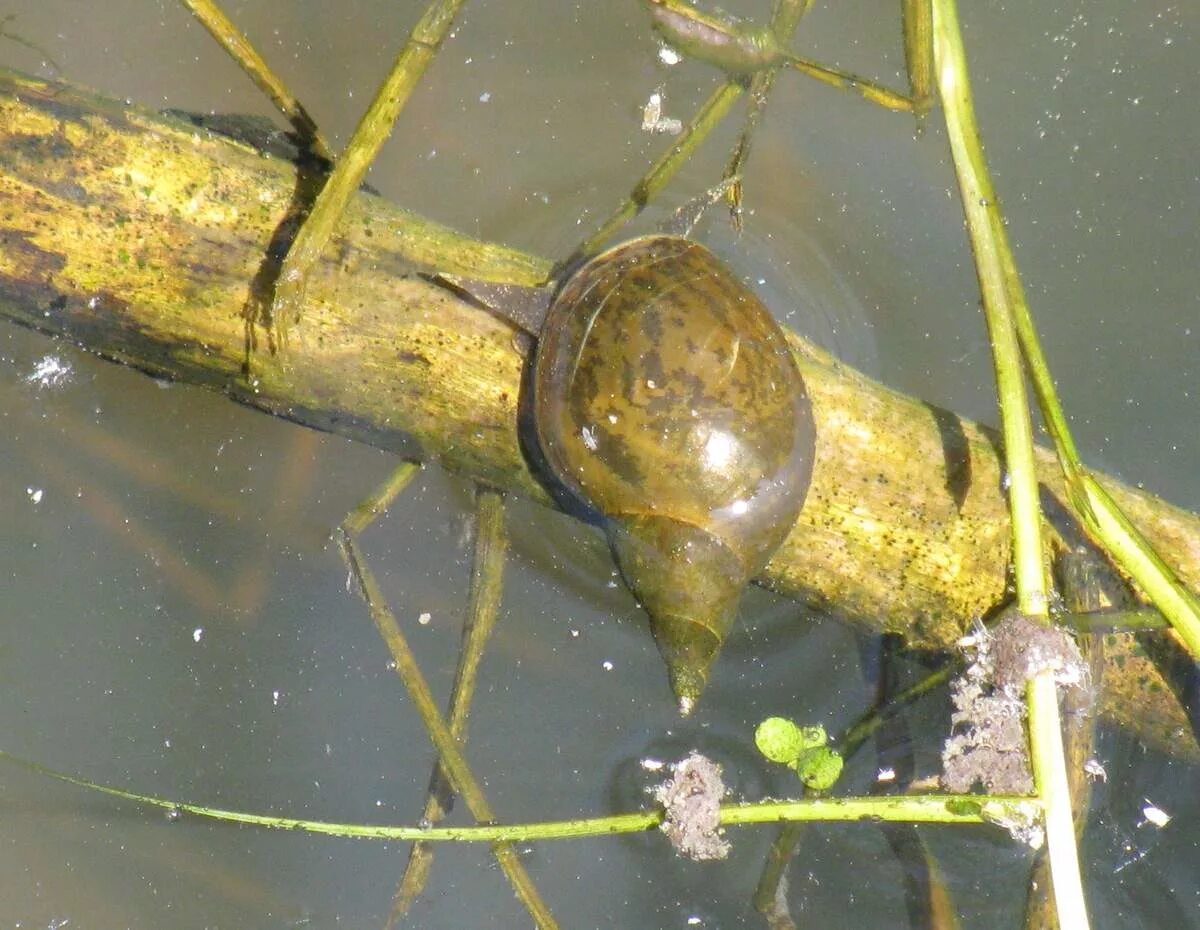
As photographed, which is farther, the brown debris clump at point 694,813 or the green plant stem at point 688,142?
the green plant stem at point 688,142

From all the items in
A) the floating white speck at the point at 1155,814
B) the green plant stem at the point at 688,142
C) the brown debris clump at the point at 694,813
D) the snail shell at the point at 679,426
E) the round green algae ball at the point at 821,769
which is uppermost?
the green plant stem at the point at 688,142

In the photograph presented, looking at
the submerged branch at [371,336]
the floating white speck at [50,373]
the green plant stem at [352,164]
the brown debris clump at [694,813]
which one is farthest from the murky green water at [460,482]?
the green plant stem at [352,164]

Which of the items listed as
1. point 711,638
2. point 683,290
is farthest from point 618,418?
point 711,638

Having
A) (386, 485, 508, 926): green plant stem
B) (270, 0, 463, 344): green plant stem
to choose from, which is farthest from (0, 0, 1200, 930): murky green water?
(270, 0, 463, 344): green plant stem

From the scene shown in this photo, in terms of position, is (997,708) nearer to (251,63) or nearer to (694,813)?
(694,813)

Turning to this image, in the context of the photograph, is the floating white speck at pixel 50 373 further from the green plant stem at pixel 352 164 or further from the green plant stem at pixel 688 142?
the green plant stem at pixel 688 142

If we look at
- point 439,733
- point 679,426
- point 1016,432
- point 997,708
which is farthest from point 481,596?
point 1016,432

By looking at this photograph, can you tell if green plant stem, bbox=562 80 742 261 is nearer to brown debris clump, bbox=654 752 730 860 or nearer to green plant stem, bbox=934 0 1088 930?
green plant stem, bbox=934 0 1088 930

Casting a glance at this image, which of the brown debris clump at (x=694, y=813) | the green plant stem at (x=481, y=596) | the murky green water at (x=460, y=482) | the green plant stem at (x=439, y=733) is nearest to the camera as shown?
the brown debris clump at (x=694, y=813)
